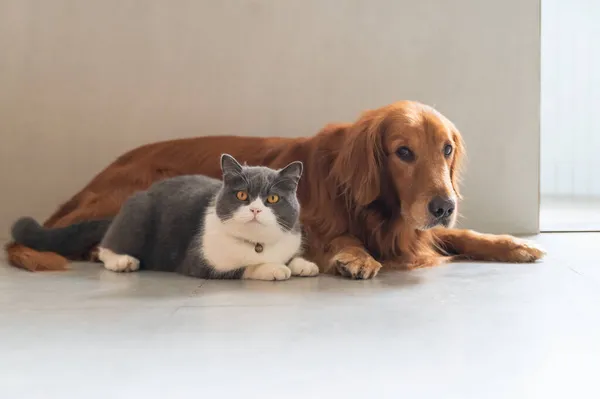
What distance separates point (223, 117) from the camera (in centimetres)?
318

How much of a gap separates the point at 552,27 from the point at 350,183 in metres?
2.13

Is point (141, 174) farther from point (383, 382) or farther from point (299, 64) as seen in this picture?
point (383, 382)

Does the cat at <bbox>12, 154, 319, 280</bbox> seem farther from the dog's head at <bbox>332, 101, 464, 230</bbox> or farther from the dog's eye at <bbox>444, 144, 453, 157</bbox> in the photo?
the dog's eye at <bbox>444, 144, 453, 157</bbox>

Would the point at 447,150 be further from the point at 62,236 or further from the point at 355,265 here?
the point at 62,236

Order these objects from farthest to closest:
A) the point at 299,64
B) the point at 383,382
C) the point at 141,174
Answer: the point at 299,64 < the point at 141,174 < the point at 383,382

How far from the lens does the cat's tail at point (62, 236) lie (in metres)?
2.42

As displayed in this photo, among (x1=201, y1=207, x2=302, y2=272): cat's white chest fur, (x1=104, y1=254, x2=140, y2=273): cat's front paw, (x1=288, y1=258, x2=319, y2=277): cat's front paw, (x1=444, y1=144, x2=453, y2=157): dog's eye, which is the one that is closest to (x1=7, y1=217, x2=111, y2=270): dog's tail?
(x1=104, y1=254, x2=140, y2=273): cat's front paw

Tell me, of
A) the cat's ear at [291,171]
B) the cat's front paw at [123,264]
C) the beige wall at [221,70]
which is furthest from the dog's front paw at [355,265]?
the beige wall at [221,70]

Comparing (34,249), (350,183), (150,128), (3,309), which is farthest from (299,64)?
(3,309)

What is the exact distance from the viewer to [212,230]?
81.4 inches

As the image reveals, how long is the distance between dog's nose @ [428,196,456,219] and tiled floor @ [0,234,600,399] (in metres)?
0.20

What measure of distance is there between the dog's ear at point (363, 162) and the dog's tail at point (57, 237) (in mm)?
896

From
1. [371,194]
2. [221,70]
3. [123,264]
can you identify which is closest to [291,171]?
[371,194]

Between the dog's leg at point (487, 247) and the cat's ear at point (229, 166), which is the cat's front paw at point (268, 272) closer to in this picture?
the cat's ear at point (229, 166)
